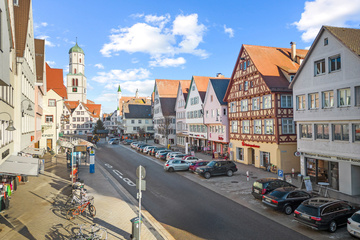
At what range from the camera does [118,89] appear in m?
145

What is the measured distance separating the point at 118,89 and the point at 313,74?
132 meters

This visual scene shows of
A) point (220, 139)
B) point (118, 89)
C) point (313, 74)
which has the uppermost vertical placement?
point (118, 89)

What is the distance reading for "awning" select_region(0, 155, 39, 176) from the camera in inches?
514

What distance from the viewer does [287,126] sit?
2727 centimetres

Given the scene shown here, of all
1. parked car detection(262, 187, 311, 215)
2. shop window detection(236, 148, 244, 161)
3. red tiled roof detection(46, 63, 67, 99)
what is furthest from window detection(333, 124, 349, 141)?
red tiled roof detection(46, 63, 67, 99)

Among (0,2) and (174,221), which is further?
(174,221)

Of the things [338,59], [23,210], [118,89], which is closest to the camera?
[23,210]

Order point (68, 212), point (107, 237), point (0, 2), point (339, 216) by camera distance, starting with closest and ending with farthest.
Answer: point (0, 2), point (107, 237), point (339, 216), point (68, 212)

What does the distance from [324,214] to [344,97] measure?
34.5 ft

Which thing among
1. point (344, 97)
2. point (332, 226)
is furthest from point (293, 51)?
point (332, 226)

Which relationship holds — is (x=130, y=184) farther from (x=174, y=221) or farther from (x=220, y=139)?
(x=220, y=139)

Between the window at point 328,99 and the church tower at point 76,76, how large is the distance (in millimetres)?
114871

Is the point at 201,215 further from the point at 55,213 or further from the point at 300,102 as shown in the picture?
the point at 300,102

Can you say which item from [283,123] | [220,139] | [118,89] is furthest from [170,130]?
[118,89]
